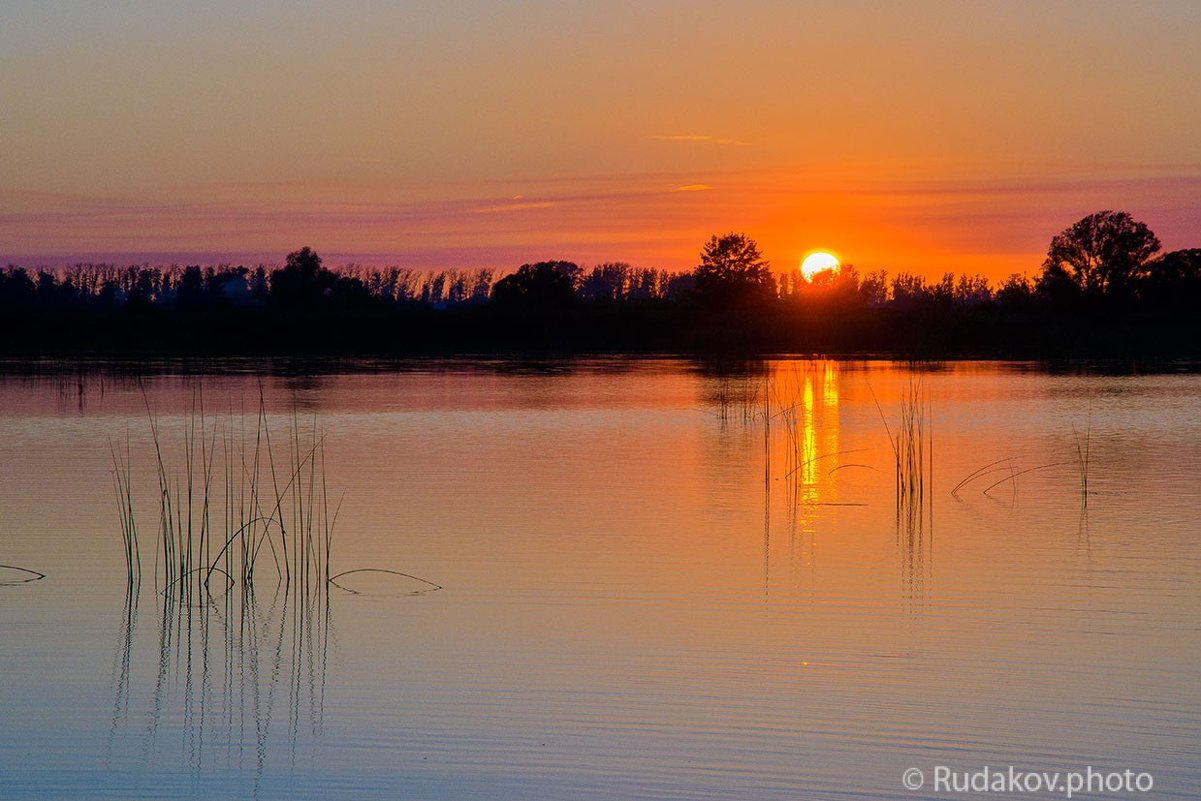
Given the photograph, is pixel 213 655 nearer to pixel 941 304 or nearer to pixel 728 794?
pixel 728 794

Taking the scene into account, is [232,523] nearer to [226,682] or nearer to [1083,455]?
[226,682]

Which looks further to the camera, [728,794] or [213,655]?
[213,655]

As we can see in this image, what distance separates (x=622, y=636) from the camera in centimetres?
821

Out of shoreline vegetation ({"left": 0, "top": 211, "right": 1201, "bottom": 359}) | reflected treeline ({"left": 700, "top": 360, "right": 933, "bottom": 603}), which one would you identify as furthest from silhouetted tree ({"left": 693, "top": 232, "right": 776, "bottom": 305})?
reflected treeline ({"left": 700, "top": 360, "right": 933, "bottom": 603})

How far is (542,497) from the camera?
14250 millimetres

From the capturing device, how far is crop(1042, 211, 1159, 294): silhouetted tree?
262 feet

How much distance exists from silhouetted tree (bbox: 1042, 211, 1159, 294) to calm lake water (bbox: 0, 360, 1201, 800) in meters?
66.6

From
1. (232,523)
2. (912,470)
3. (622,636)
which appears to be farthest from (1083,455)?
(622,636)

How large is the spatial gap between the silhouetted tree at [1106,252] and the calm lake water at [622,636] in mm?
66578

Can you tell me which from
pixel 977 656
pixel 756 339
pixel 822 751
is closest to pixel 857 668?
pixel 977 656

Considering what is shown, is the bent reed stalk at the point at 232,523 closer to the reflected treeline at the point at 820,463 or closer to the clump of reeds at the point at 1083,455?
the reflected treeline at the point at 820,463

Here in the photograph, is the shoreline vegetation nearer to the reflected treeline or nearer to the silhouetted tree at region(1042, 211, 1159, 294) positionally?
the silhouetted tree at region(1042, 211, 1159, 294)

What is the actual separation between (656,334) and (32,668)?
59.2 meters

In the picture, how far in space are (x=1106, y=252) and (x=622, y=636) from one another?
7895 cm
